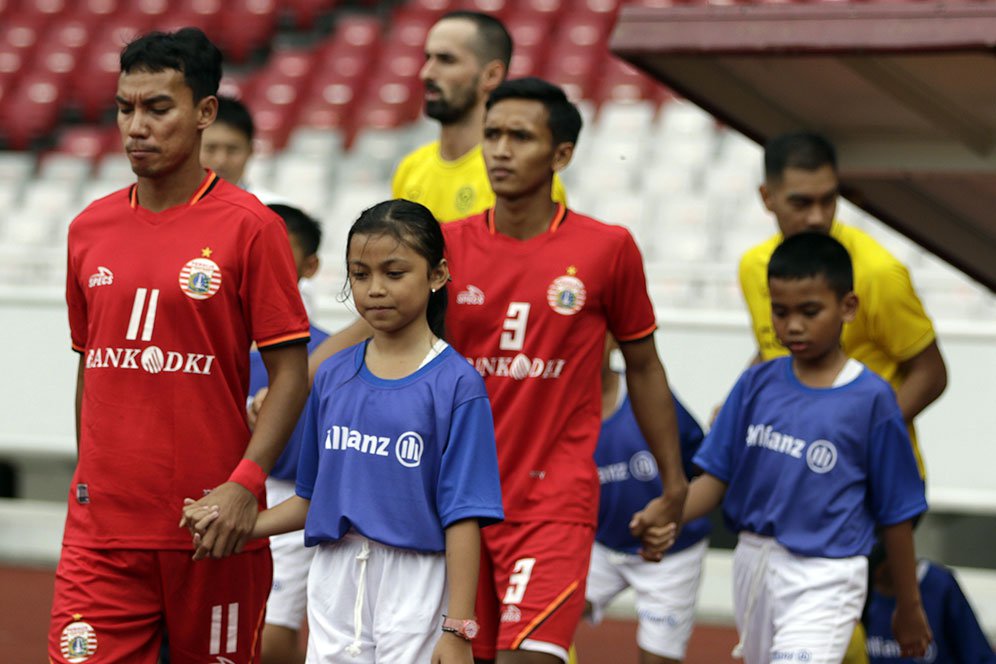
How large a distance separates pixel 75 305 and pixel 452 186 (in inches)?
69.7

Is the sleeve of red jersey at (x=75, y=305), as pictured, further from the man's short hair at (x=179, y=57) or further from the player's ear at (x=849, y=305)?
the player's ear at (x=849, y=305)

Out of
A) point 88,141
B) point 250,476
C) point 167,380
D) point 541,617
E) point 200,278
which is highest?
point 88,141

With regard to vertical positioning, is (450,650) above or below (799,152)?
below

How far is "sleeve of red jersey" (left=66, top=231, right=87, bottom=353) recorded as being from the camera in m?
4.44

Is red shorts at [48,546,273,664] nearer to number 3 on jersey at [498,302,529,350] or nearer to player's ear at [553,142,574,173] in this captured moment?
number 3 on jersey at [498,302,529,350]

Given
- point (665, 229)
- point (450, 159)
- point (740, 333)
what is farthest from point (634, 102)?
point (450, 159)

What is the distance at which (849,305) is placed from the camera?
5.32 m

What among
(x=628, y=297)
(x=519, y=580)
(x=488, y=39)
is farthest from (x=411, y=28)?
(x=519, y=580)

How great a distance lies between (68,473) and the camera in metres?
12.1

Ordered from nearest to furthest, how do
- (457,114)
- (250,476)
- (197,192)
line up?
(250,476), (197,192), (457,114)

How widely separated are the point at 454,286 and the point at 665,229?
24.7ft

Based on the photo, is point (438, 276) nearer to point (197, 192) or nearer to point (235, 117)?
point (197, 192)

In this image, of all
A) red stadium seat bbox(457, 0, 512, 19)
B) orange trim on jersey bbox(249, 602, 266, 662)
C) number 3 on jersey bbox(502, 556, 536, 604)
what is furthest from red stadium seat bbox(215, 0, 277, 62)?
orange trim on jersey bbox(249, 602, 266, 662)

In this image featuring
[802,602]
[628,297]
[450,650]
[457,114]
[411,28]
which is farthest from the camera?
[411,28]
